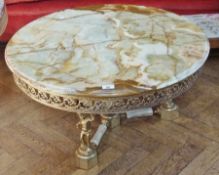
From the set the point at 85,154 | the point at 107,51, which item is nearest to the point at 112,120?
the point at 85,154

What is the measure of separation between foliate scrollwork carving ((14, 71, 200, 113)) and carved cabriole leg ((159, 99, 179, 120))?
446mm

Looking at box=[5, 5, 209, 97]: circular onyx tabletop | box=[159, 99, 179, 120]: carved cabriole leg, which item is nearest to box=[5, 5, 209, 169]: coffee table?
box=[5, 5, 209, 97]: circular onyx tabletop

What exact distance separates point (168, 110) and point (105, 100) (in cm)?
56

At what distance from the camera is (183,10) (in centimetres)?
157

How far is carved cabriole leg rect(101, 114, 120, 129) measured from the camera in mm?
1212

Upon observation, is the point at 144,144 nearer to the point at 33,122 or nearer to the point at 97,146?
the point at 97,146

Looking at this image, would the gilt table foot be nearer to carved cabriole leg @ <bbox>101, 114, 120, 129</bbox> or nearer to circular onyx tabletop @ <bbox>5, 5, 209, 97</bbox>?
carved cabriole leg @ <bbox>101, 114, 120, 129</bbox>

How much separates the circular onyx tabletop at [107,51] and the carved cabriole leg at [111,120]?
1.04 ft

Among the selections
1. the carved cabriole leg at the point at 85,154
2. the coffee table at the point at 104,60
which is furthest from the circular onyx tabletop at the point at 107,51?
the carved cabriole leg at the point at 85,154

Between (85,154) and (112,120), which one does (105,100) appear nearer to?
(85,154)

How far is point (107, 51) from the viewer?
0.94m

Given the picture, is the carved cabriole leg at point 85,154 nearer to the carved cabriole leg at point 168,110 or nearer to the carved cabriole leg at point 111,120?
the carved cabriole leg at point 111,120

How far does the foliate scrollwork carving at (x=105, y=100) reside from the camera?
2.58ft

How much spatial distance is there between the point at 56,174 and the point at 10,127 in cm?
32
